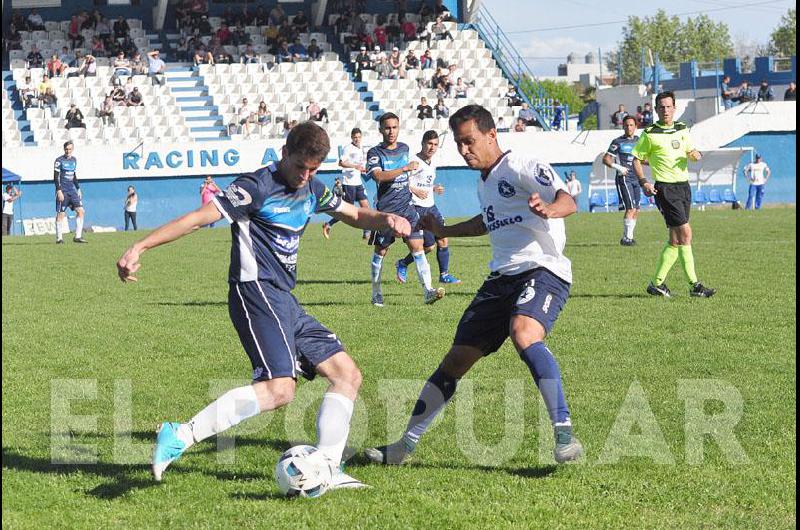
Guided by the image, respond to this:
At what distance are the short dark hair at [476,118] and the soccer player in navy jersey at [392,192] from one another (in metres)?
6.30

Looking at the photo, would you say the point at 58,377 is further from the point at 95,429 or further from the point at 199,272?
the point at 199,272

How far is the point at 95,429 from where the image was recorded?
687 centimetres

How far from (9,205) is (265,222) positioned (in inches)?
1215

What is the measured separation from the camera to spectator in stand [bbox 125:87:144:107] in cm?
3819

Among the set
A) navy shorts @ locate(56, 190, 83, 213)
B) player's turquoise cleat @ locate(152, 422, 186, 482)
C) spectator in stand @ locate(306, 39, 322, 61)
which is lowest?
player's turquoise cleat @ locate(152, 422, 186, 482)

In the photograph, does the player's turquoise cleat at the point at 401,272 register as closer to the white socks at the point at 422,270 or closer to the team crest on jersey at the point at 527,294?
the white socks at the point at 422,270

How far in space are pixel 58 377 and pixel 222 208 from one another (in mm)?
3907

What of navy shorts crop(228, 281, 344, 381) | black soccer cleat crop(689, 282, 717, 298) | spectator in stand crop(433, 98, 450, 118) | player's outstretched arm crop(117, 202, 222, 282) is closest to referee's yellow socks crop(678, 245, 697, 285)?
black soccer cleat crop(689, 282, 717, 298)

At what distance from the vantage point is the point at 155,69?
3966 centimetres

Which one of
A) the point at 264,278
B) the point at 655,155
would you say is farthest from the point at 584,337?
the point at 264,278

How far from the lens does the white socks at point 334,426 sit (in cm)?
555

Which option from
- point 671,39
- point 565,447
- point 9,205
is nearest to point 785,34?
point 671,39

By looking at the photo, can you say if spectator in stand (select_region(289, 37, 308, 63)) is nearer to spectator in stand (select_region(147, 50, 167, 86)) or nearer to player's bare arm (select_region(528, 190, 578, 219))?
spectator in stand (select_region(147, 50, 167, 86))

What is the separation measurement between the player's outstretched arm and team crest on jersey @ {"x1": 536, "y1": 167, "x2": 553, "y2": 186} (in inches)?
68.5
